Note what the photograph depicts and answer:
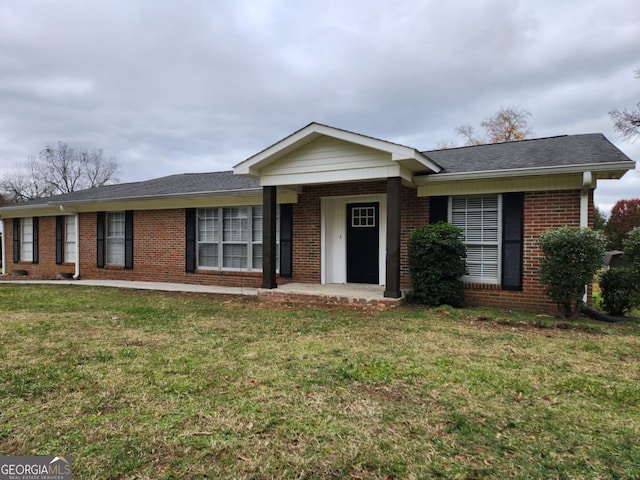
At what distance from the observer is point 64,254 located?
1288 cm

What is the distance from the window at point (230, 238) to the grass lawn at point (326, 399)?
4.30 metres

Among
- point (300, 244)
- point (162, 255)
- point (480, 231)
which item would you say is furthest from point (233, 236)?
point (480, 231)

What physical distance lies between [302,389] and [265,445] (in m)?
0.88

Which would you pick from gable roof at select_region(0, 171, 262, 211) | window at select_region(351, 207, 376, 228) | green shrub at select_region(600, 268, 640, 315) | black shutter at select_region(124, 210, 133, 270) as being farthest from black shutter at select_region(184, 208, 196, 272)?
green shrub at select_region(600, 268, 640, 315)

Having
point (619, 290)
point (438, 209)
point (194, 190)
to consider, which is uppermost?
point (194, 190)

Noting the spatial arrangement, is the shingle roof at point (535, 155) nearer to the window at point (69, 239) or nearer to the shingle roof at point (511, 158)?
the shingle roof at point (511, 158)

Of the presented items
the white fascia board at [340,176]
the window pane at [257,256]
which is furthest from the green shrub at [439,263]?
the window pane at [257,256]

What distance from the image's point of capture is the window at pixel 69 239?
12773 mm

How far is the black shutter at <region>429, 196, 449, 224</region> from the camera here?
24.8ft

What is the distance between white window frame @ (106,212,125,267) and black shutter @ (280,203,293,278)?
5816 mm

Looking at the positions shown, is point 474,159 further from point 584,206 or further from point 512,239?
point 584,206

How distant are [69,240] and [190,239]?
18.3ft

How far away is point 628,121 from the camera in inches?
829

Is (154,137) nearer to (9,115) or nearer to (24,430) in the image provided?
(9,115)
